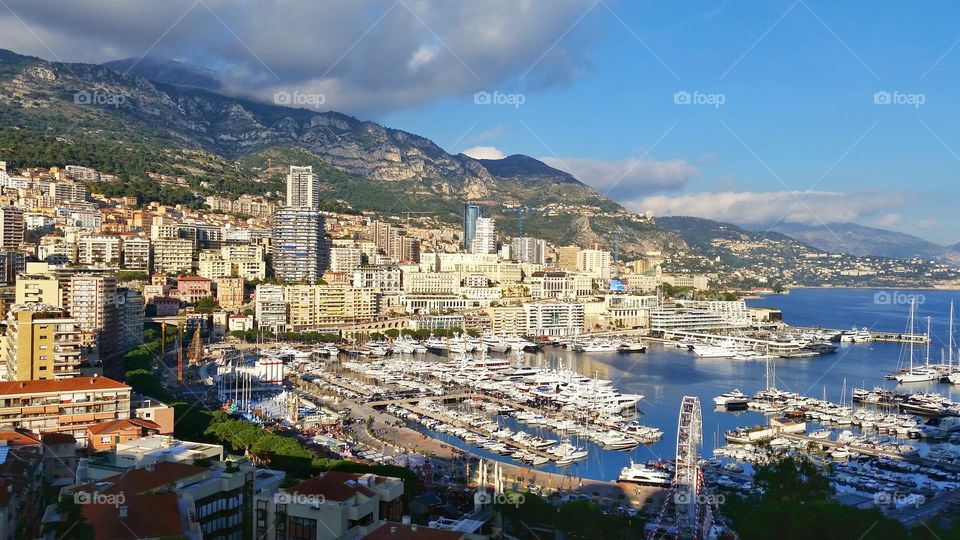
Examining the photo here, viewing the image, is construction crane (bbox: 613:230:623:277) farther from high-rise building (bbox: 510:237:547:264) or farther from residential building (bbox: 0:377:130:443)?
residential building (bbox: 0:377:130:443)

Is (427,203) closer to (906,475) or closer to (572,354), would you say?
(572,354)

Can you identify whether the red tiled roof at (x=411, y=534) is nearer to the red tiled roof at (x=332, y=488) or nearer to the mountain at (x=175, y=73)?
the red tiled roof at (x=332, y=488)

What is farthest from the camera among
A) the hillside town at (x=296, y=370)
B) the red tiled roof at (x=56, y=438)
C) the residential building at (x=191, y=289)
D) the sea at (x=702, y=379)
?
the residential building at (x=191, y=289)

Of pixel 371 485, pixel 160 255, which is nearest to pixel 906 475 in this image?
pixel 371 485

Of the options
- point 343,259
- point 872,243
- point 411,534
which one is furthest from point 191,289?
point 872,243

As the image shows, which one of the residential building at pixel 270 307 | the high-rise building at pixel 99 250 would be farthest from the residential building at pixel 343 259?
the high-rise building at pixel 99 250

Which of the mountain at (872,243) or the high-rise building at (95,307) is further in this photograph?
the mountain at (872,243)
